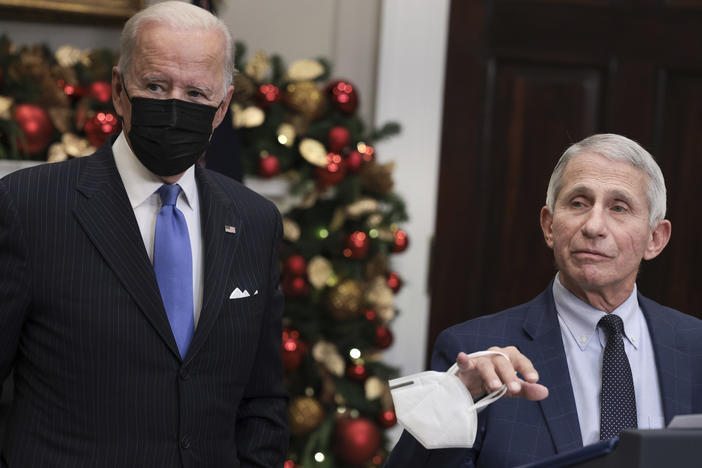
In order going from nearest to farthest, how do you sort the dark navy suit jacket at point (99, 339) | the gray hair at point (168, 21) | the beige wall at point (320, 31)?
1. the dark navy suit jacket at point (99, 339)
2. the gray hair at point (168, 21)
3. the beige wall at point (320, 31)

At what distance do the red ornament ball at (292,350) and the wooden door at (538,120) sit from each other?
0.78 metres

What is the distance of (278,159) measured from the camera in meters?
3.43

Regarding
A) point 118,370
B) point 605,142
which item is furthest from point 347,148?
point 118,370

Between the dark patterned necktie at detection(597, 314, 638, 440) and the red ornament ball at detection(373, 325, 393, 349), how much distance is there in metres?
1.62

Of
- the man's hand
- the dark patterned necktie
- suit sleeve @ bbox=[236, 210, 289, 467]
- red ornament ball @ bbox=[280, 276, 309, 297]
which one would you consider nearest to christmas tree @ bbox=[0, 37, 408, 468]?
red ornament ball @ bbox=[280, 276, 309, 297]

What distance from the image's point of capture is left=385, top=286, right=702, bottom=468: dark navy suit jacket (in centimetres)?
174

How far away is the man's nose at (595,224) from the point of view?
6.05ft

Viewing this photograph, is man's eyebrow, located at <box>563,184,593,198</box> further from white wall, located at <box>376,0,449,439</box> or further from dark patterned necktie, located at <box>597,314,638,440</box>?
white wall, located at <box>376,0,449,439</box>

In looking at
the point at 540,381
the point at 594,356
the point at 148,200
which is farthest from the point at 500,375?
the point at 148,200

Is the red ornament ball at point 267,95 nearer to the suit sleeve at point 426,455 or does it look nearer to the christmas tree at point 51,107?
the christmas tree at point 51,107

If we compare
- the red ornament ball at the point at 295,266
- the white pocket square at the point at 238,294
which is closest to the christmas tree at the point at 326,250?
the red ornament ball at the point at 295,266

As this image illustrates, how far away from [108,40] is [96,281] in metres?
2.07

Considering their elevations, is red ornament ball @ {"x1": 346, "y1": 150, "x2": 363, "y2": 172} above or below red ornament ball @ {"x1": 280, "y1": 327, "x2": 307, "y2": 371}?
above

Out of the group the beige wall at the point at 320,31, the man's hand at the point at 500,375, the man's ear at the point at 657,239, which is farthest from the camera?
the beige wall at the point at 320,31
